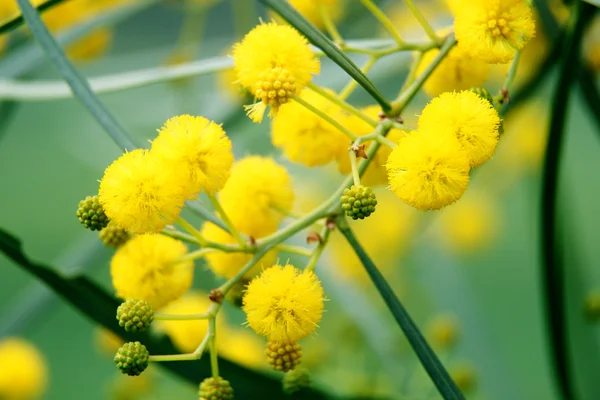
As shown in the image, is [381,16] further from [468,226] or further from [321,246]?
[468,226]

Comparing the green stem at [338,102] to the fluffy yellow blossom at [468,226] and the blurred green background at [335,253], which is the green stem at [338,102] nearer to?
the blurred green background at [335,253]

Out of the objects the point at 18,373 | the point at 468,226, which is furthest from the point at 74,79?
the point at 468,226

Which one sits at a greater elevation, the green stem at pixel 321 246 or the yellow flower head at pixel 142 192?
the yellow flower head at pixel 142 192

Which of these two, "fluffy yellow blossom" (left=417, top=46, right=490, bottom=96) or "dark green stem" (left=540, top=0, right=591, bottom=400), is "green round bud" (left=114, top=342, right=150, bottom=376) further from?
"dark green stem" (left=540, top=0, right=591, bottom=400)

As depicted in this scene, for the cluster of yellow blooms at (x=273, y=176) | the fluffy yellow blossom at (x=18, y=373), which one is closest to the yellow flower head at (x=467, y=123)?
the cluster of yellow blooms at (x=273, y=176)

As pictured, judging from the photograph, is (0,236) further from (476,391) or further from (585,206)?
(585,206)

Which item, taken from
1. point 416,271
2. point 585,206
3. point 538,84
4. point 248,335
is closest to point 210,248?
point 538,84

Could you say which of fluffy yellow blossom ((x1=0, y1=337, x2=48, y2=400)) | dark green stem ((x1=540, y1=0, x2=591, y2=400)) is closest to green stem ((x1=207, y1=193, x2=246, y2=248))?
dark green stem ((x1=540, y1=0, x2=591, y2=400))
